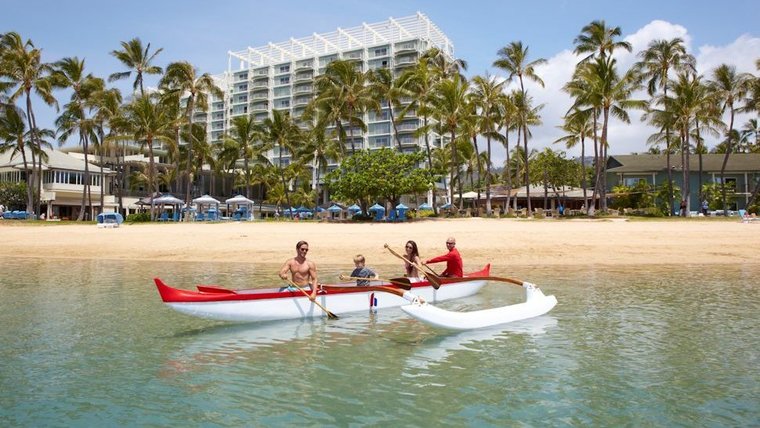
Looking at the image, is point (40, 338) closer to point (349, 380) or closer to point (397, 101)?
point (349, 380)

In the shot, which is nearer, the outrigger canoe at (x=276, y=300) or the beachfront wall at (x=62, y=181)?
the outrigger canoe at (x=276, y=300)

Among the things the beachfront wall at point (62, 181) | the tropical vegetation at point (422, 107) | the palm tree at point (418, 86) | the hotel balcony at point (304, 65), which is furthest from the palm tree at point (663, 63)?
the hotel balcony at point (304, 65)

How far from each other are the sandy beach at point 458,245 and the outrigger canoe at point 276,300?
9164mm

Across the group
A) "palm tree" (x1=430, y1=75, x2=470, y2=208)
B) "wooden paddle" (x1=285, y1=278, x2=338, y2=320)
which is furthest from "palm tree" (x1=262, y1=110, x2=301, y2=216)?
"wooden paddle" (x1=285, y1=278, x2=338, y2=320)

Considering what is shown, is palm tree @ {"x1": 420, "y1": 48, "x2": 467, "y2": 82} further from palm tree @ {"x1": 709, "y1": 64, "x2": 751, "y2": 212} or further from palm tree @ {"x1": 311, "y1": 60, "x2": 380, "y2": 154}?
palm tree @ {"x1": 709, "y1": 64, "x2": 751, "y2": 212}

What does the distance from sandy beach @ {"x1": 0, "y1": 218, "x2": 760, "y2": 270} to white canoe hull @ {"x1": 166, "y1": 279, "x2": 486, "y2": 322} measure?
29.2 feet

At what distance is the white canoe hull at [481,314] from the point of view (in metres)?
8.83

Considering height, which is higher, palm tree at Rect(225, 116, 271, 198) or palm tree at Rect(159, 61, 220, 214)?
palm tree at Rect(159, 61, 220, 214)

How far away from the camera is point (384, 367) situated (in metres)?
7.42

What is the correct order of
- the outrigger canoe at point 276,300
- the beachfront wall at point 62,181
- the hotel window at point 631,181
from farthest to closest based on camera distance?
the beachfront wall at point 62,181, the hotel window at point 631,181, the outrigger canoe at point 276,300

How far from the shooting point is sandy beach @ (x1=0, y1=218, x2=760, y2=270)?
69.8 feet

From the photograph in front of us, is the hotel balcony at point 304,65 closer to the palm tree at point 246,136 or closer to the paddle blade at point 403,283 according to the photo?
the palm tree at point 246,136

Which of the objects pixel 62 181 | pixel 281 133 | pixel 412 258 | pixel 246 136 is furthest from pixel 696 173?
pixel 62 181

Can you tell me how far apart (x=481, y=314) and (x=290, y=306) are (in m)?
3.31
